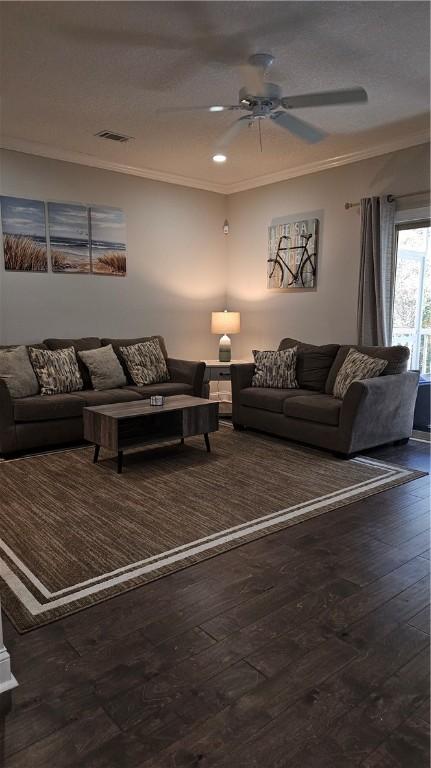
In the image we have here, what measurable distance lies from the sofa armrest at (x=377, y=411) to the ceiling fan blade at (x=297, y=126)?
1.81 m

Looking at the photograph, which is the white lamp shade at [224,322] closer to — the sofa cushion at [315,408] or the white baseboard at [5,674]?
the sofa cushion at [315,408]

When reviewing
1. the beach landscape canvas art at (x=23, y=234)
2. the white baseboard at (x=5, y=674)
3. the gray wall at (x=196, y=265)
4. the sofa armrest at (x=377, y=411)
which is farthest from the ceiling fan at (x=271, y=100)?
the white baseboard at (x=5, y=674)

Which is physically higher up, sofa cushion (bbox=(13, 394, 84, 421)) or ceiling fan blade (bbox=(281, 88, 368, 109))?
ceiling fan blade (bbox=(281, 88, 368, 109))

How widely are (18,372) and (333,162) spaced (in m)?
3.71

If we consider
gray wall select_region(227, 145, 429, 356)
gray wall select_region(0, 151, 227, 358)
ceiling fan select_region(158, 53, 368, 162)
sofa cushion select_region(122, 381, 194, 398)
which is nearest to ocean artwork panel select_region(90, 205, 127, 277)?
gray wall select_region(0, 151, 227, 358)

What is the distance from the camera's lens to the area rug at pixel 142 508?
230cm

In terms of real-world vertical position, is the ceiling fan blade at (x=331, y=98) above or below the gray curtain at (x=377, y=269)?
above

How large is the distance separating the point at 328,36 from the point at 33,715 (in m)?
3.43

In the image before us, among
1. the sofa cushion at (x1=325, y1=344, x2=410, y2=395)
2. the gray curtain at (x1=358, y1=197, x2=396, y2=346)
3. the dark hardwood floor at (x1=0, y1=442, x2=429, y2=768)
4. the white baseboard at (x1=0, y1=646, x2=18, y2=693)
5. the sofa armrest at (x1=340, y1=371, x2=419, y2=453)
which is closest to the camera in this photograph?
the dark hardwood floor at (x1=0, y1=442, x2=429, y2=768)

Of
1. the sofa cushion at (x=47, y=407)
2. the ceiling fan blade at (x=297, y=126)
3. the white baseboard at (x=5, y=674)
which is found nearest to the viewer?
the white baseboard at (x=5, y=674)

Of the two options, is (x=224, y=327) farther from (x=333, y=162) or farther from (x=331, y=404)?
(x=331, y=404)

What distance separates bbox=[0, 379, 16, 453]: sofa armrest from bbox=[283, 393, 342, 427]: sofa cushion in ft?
7.58

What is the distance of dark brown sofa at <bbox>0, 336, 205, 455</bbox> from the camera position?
4.05m

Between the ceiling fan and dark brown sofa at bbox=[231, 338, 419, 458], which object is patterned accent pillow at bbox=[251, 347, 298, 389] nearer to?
dark brown sofa at bbox=[231, 338, 419, 458]
